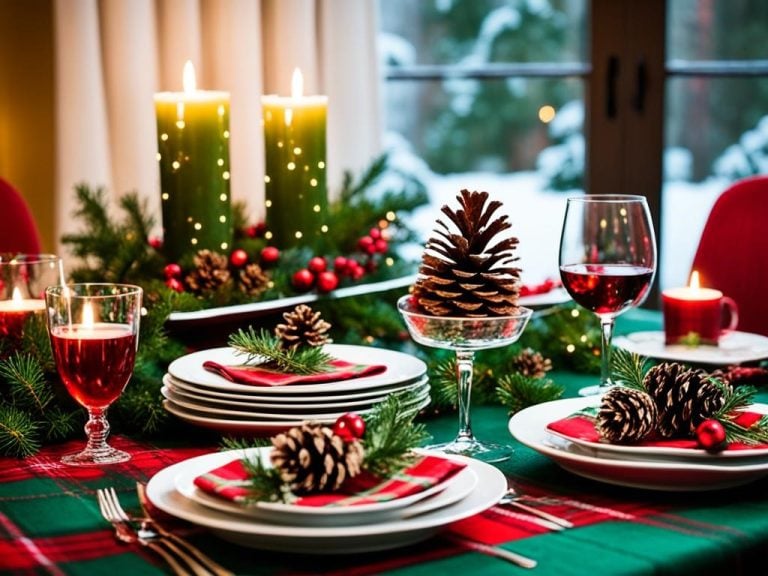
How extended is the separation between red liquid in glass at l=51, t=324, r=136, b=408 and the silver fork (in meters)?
0.12

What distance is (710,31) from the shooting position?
129 inches

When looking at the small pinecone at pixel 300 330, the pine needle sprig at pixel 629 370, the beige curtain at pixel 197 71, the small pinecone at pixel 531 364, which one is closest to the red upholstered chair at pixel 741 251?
the small pinecone at pixel 531 364

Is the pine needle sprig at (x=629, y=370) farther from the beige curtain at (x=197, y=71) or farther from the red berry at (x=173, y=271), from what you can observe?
the beige curtain at (x=197, y=71)

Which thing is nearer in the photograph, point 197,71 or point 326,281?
point 326,281

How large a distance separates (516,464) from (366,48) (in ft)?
6.99

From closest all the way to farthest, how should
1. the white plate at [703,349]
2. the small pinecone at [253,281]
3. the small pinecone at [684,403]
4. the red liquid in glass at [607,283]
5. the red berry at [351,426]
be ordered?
the red berry at [351,426]
the small pinecone at [684,403]
the red liquid in glass at [607,283]
the white plate at [703,349]
the small pinecone at [253,281]

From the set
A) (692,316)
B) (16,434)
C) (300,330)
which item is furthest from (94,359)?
(692,316)

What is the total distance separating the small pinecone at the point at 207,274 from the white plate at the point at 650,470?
1.96 feet

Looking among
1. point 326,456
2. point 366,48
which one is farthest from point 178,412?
point 366,48

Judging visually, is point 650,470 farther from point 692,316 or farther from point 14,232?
point 14,232

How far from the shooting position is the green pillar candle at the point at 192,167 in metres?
1.64

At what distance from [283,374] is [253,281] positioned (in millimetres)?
372

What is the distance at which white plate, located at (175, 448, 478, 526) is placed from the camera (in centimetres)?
90

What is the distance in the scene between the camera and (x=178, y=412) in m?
1.24
